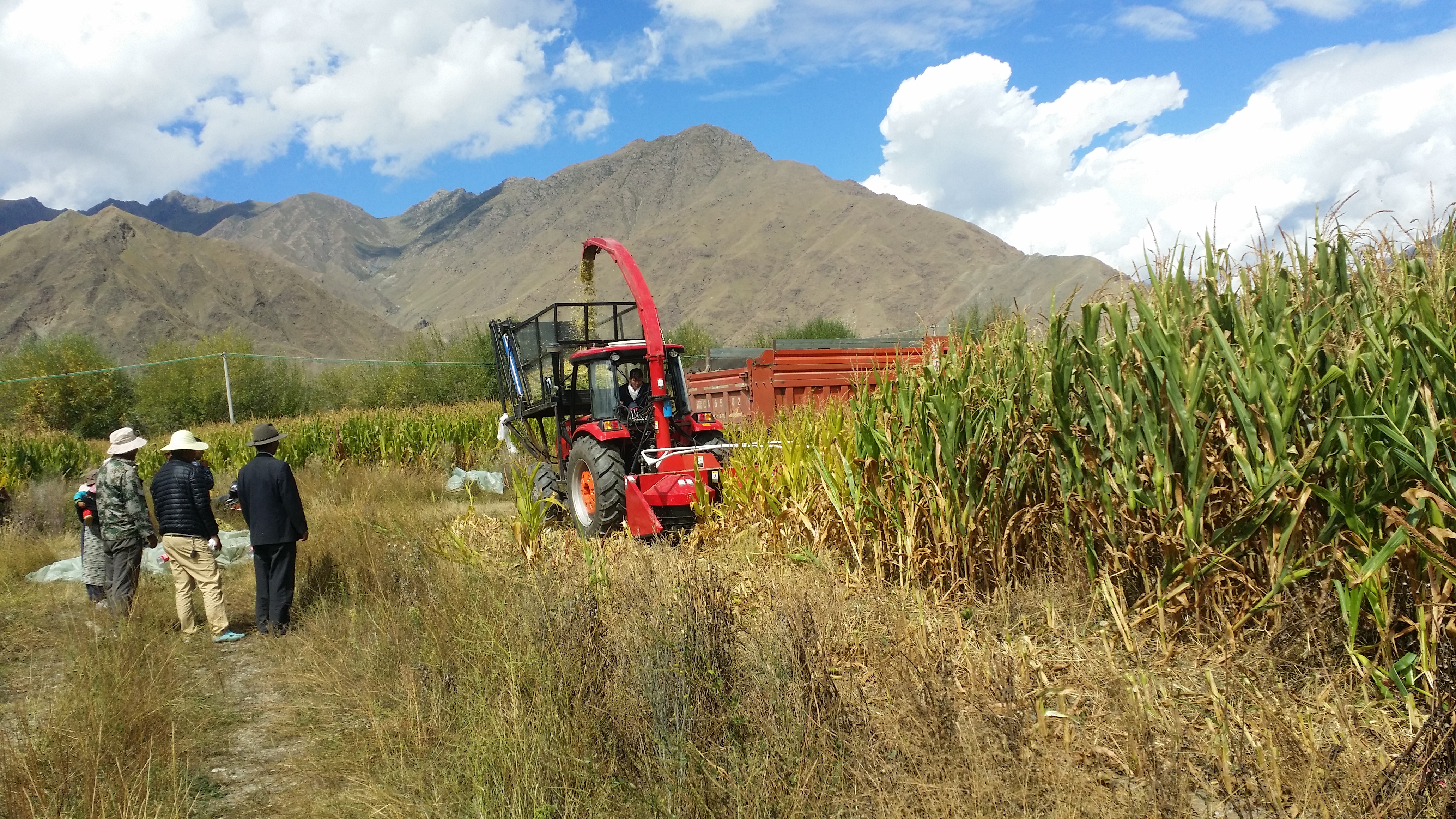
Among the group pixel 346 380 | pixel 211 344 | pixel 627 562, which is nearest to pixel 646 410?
pixel 627 562

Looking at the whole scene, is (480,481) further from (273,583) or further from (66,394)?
(66,394)

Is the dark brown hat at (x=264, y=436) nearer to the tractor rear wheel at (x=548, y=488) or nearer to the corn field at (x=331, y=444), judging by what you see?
the tractor rear wheel at (x=548, y=488)

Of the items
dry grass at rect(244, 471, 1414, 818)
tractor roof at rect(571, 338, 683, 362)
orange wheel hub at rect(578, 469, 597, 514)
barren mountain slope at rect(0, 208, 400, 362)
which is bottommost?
dry grass at rect(244, 471, 1414, 818)

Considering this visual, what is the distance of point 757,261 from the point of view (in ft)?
445

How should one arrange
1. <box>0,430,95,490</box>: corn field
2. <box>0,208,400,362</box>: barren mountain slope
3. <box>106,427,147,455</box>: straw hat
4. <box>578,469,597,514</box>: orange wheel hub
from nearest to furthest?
<box>106,427,147,455</box>: straw hat, <box>578,469,597,514</box>: orange wheel hub, <box>0,430,95,490</box>: corn field, <box>0,208,400,362</box>: barren mountain slope

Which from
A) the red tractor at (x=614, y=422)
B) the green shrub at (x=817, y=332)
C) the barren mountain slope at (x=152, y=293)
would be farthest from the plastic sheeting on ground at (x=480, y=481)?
the barren mountain slope at (x=152, y=293)

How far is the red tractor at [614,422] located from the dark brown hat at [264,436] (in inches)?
86.0

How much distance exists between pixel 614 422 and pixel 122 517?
402cm

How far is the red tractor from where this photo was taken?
793 cm

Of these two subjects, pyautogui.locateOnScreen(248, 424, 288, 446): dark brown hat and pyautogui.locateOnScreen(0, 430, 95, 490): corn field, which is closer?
pyautogui.locateOnScreen(248, 424, 288, 446): dark brown hat

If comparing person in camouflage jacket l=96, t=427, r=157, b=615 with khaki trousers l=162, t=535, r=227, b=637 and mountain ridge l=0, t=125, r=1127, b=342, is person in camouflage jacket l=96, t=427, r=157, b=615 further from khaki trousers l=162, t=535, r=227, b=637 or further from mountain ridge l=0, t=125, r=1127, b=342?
mountain ridge l=0, t=125, r=1127, b=342

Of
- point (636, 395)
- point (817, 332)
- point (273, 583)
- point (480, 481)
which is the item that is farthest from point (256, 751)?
point (817, 332)

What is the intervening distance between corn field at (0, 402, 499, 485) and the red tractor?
7135mm

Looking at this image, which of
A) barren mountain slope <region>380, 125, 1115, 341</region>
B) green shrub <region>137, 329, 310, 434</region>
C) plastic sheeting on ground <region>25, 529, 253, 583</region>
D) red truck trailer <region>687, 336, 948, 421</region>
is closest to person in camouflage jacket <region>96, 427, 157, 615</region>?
plastic sheeting on ground <region>25, 529, 253, 583</region>
